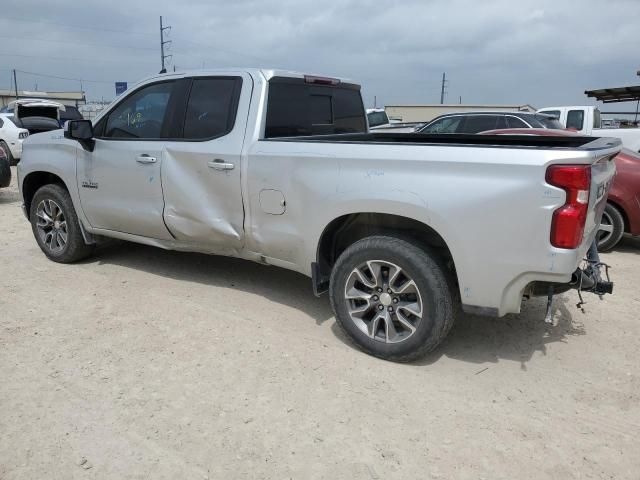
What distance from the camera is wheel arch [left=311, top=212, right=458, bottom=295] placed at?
355 centimetres

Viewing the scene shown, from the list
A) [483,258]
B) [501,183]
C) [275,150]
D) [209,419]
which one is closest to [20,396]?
[209,419]

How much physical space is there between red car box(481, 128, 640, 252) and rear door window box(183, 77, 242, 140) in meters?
3.19

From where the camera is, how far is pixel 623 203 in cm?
618

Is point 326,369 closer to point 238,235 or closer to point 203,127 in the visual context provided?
point 238,235

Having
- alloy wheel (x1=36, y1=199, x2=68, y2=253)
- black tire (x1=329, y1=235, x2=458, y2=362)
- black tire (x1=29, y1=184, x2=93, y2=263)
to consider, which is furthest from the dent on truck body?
alloy wheel (x1=36, y1=199, x2=68, y2=253)

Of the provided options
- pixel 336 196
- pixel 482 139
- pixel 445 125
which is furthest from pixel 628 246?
pixel 445 125

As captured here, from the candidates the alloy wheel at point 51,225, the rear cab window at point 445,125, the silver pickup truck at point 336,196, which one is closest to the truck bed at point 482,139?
the silver pickup truck at point 336,196

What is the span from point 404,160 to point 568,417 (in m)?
1.73

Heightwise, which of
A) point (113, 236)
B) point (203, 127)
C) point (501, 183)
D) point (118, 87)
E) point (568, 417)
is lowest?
point (568, 417)

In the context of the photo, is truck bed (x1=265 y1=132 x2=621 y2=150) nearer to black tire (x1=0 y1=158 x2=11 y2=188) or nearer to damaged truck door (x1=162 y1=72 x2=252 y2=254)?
damaged truck door (x1=162 y1=72 x2=252 y2=254)

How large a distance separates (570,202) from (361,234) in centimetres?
148

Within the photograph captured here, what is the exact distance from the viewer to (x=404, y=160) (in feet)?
10.9

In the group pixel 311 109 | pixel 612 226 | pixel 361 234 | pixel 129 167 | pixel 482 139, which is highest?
pixel 311 109

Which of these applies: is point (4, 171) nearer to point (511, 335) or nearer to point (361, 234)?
point (361, 234)
